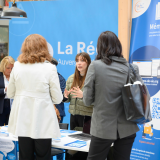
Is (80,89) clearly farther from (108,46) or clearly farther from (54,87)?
(108,46)

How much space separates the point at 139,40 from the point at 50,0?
2111 millimetres

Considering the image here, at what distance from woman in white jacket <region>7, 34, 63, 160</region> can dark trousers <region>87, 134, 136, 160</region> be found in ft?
1.43

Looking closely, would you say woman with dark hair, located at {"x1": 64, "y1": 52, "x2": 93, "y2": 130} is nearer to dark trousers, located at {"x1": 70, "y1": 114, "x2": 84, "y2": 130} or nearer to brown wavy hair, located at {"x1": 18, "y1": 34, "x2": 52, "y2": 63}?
dark trousers, located at {"x1": 70, "y1": 114, "x2": 84, "y2": 130}

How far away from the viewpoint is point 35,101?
2.14 meters

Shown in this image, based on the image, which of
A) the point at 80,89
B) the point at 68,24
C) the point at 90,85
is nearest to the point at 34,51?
the point at 90,85

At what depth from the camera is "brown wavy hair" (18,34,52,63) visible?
2.16 meters

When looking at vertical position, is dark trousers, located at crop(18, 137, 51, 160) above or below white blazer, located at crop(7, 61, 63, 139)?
below

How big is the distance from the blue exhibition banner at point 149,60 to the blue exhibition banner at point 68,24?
2.31 ft

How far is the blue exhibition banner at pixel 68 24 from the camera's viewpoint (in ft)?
13.8

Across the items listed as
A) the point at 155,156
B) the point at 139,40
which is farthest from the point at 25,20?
the point at 155,156

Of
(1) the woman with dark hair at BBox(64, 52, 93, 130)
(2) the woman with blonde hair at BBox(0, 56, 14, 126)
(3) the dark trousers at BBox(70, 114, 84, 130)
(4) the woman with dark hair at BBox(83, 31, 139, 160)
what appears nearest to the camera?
(4) the woman with dark hair at BBox(83, 31, 139, 160)

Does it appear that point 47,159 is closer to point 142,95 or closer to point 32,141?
point 32,141

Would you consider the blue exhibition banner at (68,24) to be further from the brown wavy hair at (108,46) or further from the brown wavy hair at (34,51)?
the brown wavy hair at (108,46)

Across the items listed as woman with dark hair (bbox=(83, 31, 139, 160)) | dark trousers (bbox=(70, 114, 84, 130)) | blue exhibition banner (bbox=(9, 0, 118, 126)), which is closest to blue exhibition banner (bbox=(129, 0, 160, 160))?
blue exhibition banner (bbox=(9, 0, 118, 126))
